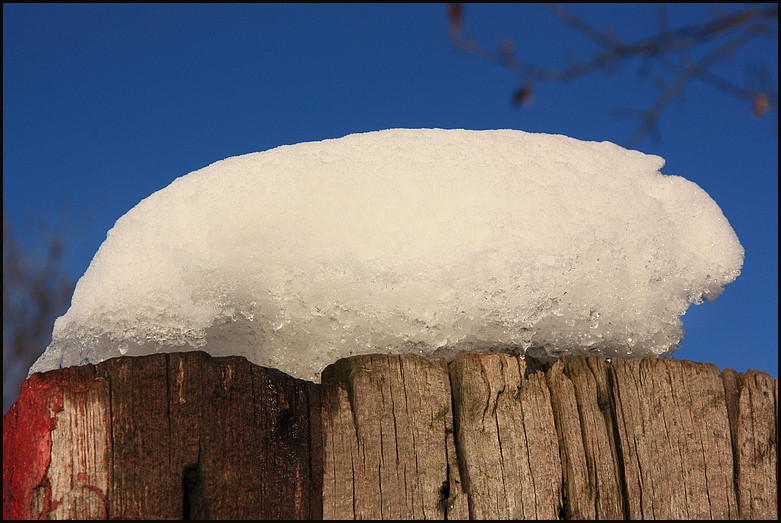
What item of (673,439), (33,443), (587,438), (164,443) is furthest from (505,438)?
(33,443)

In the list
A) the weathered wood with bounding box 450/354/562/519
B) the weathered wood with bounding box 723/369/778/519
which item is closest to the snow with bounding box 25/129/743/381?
the weathered wood with bounding box 450/354/562/519

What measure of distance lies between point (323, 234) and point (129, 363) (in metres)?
0.57

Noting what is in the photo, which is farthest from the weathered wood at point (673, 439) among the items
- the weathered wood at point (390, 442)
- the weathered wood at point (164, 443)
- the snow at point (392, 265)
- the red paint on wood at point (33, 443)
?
the red paint on wood at point (33, 443)

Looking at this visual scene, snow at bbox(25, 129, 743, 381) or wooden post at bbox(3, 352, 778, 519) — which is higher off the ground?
snow at bbox(25, 129, 743, 381)

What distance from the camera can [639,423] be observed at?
5.39ft

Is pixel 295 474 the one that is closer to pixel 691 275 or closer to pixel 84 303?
pixel 84 303

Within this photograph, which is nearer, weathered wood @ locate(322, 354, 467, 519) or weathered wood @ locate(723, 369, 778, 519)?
weathered wood @ locate(322, 354, 467, 519)

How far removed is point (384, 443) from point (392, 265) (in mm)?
431

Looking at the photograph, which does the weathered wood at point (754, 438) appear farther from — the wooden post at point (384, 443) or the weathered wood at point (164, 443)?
the weathered wood at point (164, 443)

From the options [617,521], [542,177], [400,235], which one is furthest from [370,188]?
[617,521]

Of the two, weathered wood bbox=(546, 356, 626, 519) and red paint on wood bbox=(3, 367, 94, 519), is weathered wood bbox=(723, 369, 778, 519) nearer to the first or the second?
weathered wood bbox=(546, 356, 626, 519)

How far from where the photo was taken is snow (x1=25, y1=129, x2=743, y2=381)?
1.67m

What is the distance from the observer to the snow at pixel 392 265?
1.67 meters

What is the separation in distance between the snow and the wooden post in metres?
0.14
